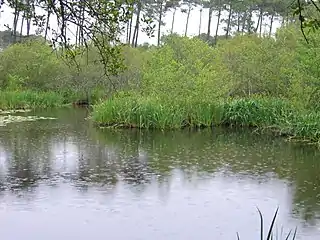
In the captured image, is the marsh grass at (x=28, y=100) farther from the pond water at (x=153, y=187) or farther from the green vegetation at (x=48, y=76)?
the pond water at (x=153, y=187)

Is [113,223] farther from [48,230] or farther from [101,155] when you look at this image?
[101,155]

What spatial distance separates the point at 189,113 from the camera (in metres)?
16.7

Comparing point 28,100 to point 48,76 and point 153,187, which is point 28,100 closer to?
point 48,76

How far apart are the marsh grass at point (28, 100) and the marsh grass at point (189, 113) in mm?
7095

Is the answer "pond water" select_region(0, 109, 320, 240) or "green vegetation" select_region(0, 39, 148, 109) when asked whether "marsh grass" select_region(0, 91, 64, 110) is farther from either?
"pond water" select_region(0, 109, 320, 240)

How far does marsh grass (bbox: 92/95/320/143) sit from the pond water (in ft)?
6.01

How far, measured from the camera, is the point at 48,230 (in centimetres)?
646

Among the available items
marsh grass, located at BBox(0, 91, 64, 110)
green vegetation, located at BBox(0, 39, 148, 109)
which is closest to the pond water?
marsh grass, located at BBox(0, 91, 64, 110)

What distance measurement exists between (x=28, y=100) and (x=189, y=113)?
391 inches

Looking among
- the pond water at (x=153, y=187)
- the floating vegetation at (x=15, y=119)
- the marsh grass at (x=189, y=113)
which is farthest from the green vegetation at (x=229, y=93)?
the floating vegetation at (x=15, y=119)

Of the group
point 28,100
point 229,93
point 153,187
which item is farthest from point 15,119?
point 153,187

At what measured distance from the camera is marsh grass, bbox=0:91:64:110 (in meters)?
22.9

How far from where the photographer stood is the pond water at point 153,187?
6.57 metres

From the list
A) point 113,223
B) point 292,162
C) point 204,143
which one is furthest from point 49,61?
point 113,223
